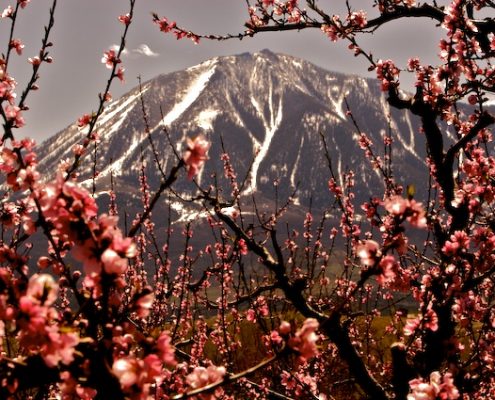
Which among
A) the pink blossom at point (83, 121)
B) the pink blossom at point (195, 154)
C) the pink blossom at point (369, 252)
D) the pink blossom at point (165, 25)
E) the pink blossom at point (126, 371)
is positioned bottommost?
the pink blossom at point (126, 371)

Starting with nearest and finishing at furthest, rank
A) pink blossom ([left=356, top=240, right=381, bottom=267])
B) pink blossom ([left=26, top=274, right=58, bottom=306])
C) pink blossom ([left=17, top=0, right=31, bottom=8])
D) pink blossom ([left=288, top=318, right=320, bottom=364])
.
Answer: pink blossom ([left=26, top=274, right=58, bottom=306])
pink blossom ([left=288, top=318, right=320, bottom=364])
pink blossom ([left=356, top=240, right=381, bottom=267])
pink blossom ([left=17, top=0, right=31, bottom=8])

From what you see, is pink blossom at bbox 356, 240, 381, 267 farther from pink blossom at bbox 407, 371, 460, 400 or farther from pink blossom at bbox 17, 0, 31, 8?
pink blossom at bbox 17, 0, 31, 8

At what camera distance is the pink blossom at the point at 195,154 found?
6.22 feet

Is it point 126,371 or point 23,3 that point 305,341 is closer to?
point 126,371

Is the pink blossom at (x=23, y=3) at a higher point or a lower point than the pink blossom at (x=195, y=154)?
higher

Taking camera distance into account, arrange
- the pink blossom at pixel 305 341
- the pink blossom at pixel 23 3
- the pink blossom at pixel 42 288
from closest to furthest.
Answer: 1. the pink blossom at pixel 42 288
2. the pink blossom at pixel 305 341
3. the pink blossom at pixel 23 3

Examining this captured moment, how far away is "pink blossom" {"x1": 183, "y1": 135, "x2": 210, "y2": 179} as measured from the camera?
189cm

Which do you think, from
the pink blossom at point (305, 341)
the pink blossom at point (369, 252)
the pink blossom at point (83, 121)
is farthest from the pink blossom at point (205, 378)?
the pink blossom at point (83, 121)

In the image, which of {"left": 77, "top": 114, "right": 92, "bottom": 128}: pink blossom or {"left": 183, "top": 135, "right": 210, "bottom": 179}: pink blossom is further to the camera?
{"left": 77, "top": 114, "right": 92, "bottom": 128}: pink blossom

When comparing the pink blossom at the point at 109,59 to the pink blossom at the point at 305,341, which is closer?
the pink blossom at the point at 305,341

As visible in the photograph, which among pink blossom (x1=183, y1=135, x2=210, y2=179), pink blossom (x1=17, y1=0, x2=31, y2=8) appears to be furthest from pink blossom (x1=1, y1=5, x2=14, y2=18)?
pink blossom (x1=183, y1=135, x2=210, y2=179)

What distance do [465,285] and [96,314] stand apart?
8.99ft

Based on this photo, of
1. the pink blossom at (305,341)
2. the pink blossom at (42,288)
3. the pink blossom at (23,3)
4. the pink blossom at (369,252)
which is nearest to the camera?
the pink blossom at (42,288)

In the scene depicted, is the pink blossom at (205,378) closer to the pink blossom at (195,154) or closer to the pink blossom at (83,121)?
the pink blossom at (195,154)
